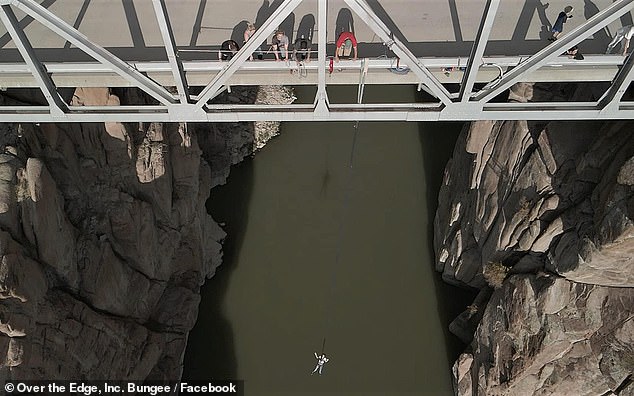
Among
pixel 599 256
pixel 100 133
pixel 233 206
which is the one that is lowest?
pixel 599 256

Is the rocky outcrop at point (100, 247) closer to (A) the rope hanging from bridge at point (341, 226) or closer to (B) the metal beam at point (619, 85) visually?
(A) the rope hanging from bridge at point (341, 226)

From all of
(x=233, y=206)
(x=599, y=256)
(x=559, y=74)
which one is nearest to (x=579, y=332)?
(x=599, y=256)

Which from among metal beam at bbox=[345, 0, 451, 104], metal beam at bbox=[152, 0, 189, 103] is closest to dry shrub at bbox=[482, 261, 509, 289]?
metal beam at bbox=[345, 0, 451, 104]

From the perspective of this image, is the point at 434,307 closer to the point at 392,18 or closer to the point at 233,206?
the point at 233,206

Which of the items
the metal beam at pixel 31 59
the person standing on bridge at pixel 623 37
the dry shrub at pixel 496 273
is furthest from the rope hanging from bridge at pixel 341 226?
the person standing on bridge at pixel 623 37

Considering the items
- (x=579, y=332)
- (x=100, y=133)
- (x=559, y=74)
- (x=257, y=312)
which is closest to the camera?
(x=559, y=74)

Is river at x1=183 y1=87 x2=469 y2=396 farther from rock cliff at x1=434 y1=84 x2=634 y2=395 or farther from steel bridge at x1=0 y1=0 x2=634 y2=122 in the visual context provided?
steel bridge at x1=0 y1=0 x2=634 y2=122
